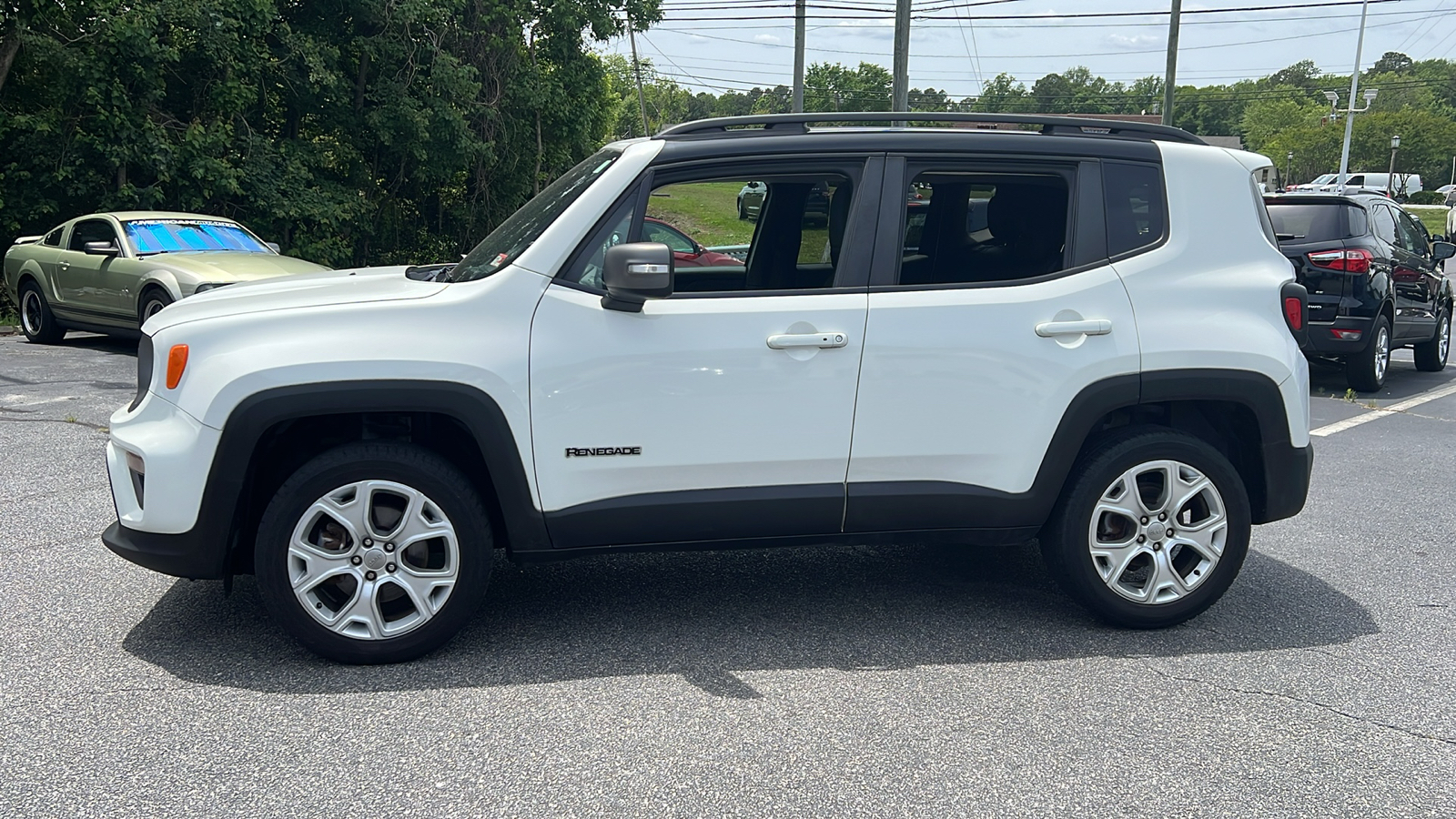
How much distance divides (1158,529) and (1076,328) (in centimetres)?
85

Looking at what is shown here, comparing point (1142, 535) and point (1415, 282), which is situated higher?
point (1415, 282)

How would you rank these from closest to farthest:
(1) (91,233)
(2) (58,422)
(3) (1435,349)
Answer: (2) (58,422)
(3) (1435,349)
(1) (91,233)

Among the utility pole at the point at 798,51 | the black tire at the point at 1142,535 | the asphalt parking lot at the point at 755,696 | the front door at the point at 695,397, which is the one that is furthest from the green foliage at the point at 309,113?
the black tire at the point at 1142,535

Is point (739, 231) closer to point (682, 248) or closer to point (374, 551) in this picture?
point (682, 248)

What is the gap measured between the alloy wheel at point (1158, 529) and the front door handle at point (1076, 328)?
0.54 metres

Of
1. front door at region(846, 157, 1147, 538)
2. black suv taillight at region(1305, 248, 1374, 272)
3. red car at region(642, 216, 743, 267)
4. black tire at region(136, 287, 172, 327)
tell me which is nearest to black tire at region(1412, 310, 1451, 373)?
black suv taillight at region(1305, 248, 1374, 272)

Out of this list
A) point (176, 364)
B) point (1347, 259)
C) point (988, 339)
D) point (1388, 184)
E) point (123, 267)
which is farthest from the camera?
point (1388, 184)

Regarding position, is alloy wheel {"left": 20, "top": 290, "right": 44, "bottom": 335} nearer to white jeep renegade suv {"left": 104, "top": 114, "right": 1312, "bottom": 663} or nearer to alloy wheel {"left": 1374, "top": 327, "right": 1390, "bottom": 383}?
white jeep renegade suv {"left": 104, "top": 114, "right": 1312, "bottom": 663}

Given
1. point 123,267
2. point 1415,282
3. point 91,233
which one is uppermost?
point 91,233

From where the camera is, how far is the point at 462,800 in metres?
3.14

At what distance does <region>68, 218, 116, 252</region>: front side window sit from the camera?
12416mm

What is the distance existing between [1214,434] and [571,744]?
2883 millimetres

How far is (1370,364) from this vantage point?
10812 millimetres

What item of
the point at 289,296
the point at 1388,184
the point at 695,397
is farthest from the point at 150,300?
the point at 1388,184
